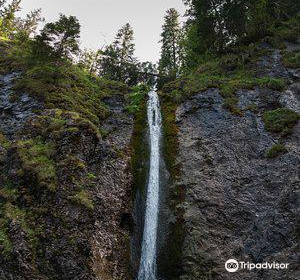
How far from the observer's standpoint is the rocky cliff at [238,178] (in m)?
13.4

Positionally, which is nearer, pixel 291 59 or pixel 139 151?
pixel 139 151

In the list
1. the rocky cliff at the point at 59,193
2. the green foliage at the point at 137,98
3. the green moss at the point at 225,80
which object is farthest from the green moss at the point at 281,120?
the green foliage at the point at 137,98

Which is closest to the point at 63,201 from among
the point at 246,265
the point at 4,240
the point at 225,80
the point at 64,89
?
the point at 4,240

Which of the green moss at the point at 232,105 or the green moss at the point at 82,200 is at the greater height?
the green moss at the point at 232,105

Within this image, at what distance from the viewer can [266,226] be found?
13.8m

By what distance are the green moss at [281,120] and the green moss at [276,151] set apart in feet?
3.91

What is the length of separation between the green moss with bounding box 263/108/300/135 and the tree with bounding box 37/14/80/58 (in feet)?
43.2

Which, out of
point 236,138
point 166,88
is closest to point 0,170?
point 236,138

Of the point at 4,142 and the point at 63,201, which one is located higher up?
the point at 4,142

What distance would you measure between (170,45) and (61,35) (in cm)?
2217

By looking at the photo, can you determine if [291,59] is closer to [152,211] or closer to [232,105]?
[232,105]

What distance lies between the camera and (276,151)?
16641 millimetres

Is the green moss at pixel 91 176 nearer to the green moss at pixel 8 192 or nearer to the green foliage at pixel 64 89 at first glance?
the green moss at pixel 8 192

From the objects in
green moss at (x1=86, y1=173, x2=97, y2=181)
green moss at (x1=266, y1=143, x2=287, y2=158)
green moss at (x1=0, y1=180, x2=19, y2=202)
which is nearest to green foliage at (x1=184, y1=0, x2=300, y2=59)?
green moss at (x1=266, y1=143, x2=287, y2=158)
